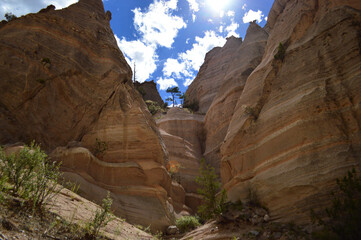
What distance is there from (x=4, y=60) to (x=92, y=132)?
6.82 metres

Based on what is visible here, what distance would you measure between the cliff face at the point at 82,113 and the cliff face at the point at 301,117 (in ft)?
17.4

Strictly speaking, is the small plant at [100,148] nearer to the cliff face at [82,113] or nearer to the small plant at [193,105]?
the cliff face at [82,113]

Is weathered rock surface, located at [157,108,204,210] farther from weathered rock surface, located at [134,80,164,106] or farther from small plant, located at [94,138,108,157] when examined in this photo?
weathered rock surface, located at [134,80,164,106]

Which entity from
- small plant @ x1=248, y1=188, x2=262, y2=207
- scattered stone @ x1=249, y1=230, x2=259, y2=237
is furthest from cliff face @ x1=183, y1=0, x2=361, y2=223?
scattered stone @ x1=249, y1=230, x2=259, y2=237

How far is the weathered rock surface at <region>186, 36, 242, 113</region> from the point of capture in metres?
43.7

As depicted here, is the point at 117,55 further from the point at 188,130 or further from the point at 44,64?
the point at 188,130

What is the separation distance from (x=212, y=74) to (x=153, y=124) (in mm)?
28385

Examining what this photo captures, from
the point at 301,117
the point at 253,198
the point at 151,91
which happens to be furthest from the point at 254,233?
the point at 151,91

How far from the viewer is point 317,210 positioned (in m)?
10.2

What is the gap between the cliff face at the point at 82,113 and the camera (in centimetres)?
1512

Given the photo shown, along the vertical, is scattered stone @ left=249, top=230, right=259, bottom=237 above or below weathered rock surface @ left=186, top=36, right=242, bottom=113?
Answer: below

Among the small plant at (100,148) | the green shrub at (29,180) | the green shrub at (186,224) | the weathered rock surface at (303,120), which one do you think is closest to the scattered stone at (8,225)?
the green shrub at (29,180)

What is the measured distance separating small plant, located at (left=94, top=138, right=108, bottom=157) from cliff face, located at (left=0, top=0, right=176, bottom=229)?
2.4 inches

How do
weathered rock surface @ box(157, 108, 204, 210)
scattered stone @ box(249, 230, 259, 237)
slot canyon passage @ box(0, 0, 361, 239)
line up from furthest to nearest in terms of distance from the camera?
weathered rock surface @ box(157, 108, 204, 210) → slot canyon passage @ box(0, 0, 361, 239) → scattered stone @ box(249, 230, 259, 237)
